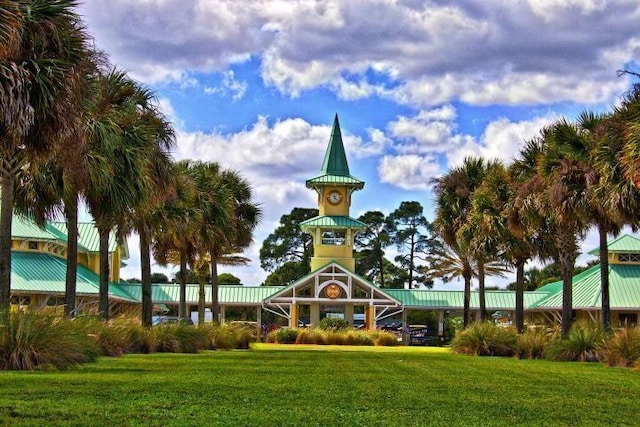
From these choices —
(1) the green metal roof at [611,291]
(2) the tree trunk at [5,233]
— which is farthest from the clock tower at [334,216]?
(2) the tree trunk at [5,233]

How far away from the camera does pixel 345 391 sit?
13.1 meters

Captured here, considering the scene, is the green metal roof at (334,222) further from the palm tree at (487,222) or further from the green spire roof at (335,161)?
the palm tree at (487,222)

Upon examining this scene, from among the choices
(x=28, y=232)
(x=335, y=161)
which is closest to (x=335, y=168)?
(x=335, y=161)

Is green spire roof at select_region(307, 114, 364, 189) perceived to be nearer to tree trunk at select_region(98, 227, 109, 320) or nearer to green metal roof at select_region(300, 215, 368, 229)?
green metal roof at select_region(300, 215, 368, 229)

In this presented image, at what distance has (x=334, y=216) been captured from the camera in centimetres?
6300

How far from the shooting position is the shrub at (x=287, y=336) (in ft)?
165

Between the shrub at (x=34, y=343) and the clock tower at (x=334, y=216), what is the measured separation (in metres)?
44.3

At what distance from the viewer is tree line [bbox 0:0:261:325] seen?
15.4 meters

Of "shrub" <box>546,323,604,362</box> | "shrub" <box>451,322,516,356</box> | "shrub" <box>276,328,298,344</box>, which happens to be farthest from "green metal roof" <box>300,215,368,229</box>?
"shrub" <box>546,323,604,362</box>

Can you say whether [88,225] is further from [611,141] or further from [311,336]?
[611,141]

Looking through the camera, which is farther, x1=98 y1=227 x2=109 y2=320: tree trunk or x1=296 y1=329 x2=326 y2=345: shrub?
x1=296 y1=329 x2=326 y2=345: shrub

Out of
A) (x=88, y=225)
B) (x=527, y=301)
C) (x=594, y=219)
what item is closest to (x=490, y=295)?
(x=527, y=301)

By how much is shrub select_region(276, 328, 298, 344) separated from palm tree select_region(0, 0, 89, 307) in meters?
34.2

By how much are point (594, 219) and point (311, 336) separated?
2379 centimetres
